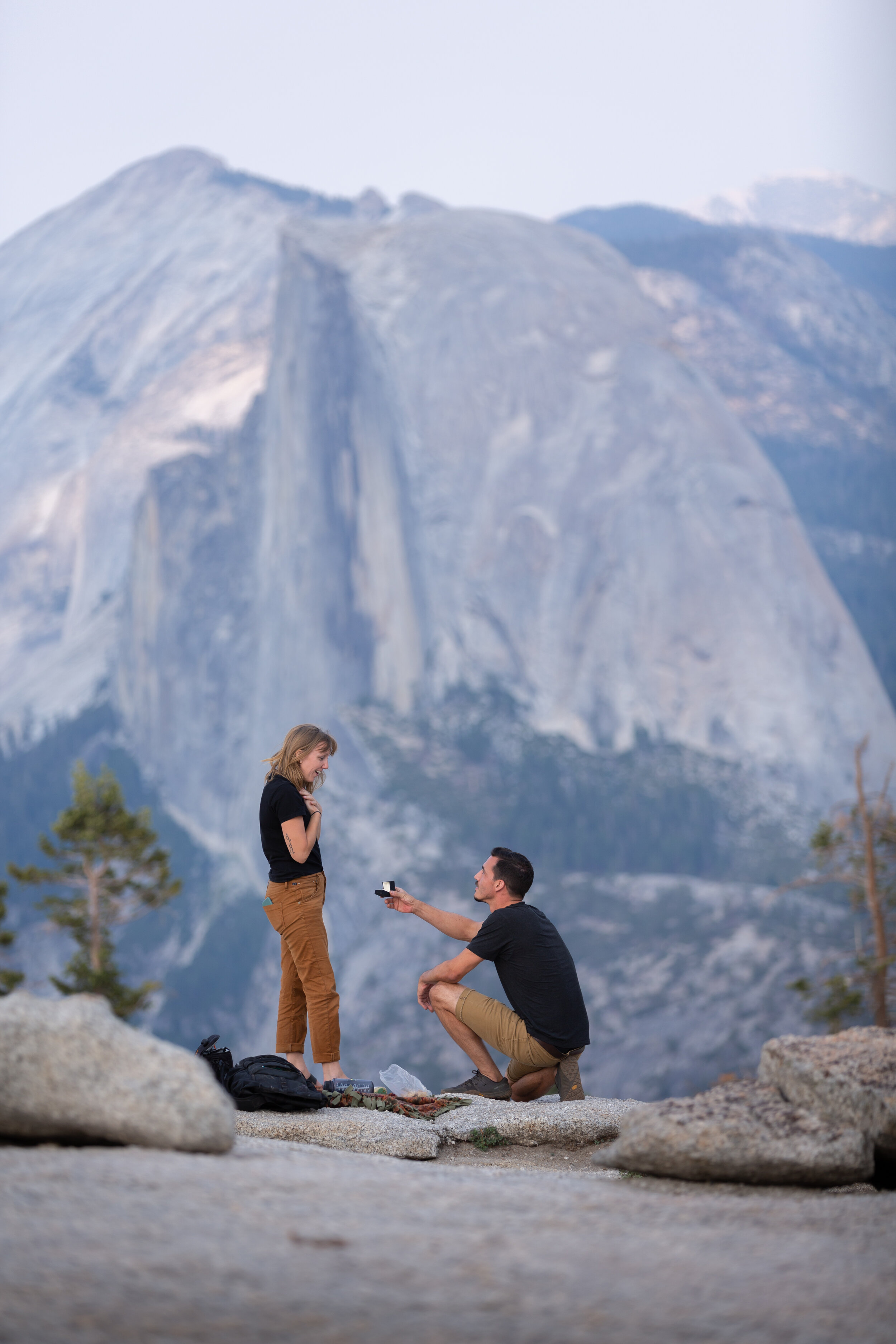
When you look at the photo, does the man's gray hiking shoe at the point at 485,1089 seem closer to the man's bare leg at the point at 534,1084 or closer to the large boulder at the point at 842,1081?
the man's bare leg at the point at 534,1084

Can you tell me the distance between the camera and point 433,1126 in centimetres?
710

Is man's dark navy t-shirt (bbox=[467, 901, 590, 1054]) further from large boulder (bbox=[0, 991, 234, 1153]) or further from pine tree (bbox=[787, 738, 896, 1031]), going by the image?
pine tree (bbox=[787, 738, 896, 1031])

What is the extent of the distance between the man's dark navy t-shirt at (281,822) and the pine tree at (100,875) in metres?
20.8

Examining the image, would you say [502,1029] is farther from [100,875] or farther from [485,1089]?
[100,875]

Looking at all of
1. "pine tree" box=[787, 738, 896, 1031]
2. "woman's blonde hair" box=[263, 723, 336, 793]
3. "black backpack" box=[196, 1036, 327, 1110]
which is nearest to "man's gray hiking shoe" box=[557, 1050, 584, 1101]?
"black backpack" box=[196, 1036, 327, 1110]

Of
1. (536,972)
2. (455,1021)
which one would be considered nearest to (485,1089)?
(455,1021)

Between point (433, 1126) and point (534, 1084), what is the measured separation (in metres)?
1.18

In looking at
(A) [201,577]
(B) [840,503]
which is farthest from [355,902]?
(B) [840,503]

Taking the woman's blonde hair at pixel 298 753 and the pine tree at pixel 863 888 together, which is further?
the pine tree at pixel 863 888

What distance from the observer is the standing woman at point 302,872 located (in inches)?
280

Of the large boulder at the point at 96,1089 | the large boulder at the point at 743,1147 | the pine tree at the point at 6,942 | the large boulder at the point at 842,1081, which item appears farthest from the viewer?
the pine tree at the point at 6,942

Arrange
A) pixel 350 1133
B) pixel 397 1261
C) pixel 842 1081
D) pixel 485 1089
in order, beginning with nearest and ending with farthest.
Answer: pixel 397 1261 < pixel 842 1081 < pixel 350 1133 < pixel 485 1089

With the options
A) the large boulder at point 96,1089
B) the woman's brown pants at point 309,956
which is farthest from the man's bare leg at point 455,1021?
the large boulder at point 96,1089

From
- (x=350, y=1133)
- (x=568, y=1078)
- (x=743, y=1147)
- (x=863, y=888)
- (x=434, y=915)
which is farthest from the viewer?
(x=863, y=888)
